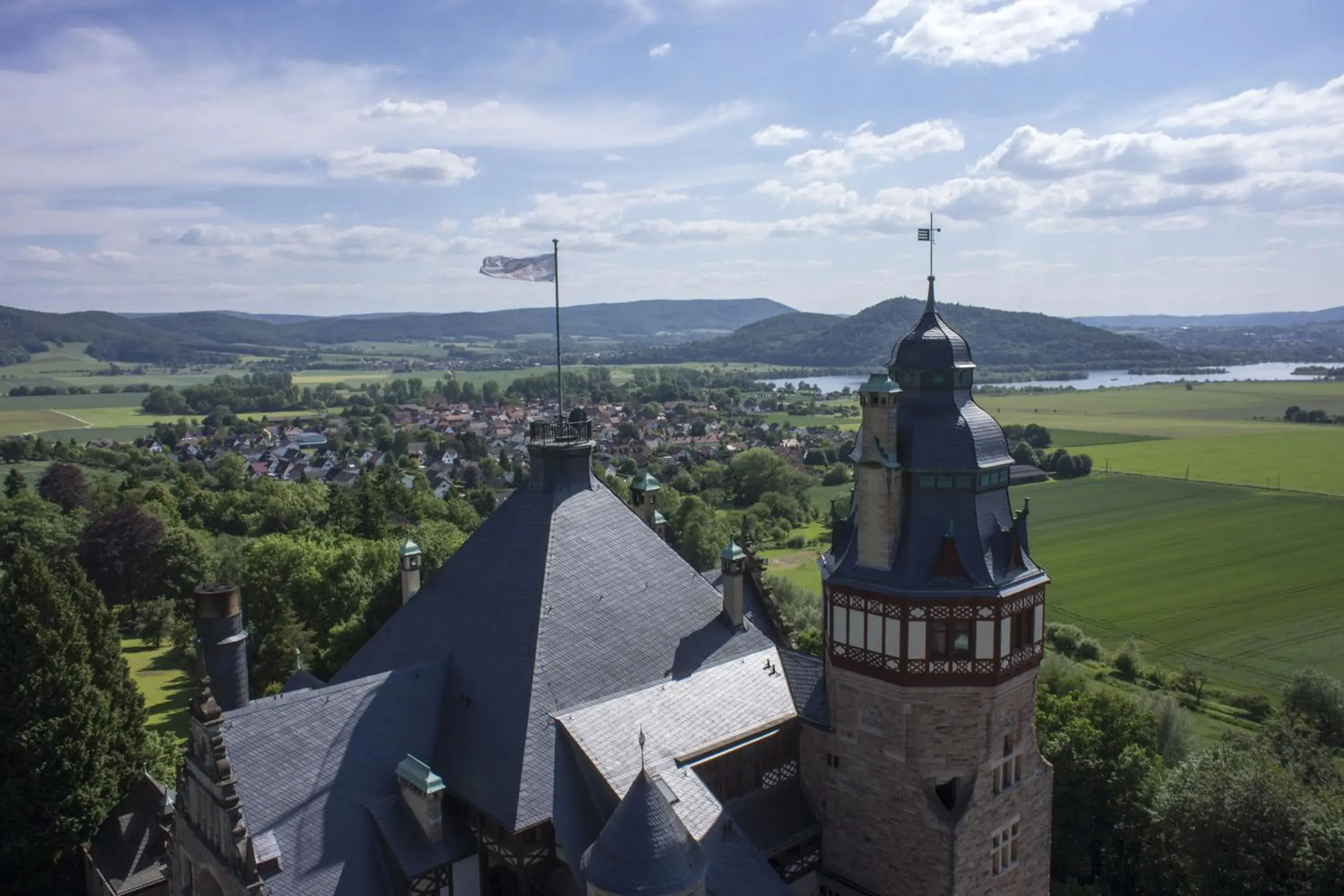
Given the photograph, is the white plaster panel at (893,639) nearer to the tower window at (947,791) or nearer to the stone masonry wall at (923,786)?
the stone masonry wall at (923,786)

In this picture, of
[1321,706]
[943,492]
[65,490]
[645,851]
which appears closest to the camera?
[645,851]

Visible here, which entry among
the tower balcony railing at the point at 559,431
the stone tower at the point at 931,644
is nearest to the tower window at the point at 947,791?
the stone tower at the point at 931,644

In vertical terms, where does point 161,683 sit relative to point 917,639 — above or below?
below

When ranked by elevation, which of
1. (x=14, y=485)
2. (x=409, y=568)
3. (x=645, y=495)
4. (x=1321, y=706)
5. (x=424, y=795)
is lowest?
(x=1321, y=706)

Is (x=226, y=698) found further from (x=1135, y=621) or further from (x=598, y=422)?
(x=598, y=422)

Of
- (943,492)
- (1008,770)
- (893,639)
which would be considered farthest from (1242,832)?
(943,492)

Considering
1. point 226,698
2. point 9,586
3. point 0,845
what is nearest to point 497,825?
point 226,698

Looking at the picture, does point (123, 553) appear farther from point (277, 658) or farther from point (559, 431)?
point (559, 431)

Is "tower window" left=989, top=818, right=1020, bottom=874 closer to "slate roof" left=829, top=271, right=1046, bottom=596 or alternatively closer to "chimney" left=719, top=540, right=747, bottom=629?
"slate roof" left=829, top=271, right=1046, bottom=596
